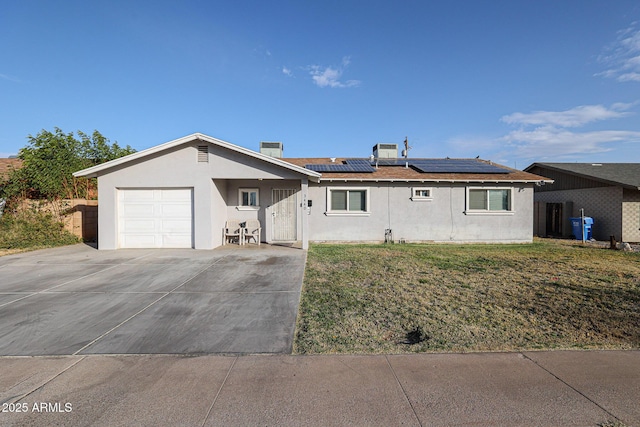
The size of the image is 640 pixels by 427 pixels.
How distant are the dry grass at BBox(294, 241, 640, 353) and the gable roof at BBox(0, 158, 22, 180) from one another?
14171mm

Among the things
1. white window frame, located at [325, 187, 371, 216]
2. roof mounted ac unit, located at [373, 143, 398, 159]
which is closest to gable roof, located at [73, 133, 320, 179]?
white window frame, located at [325, 187, 371, 216]

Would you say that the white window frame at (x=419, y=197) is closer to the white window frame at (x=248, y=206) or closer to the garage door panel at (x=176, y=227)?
the white window frame at (x=248, y=206)

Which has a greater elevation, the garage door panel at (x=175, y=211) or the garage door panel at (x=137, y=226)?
the garage door panel at (x=175, y=211)

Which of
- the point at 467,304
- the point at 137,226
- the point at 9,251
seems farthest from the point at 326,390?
the point at 9,251

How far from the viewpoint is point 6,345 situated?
11.8ft

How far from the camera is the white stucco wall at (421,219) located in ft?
40.9

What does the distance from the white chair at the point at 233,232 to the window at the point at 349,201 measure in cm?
389

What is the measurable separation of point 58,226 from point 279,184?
31.6 feet

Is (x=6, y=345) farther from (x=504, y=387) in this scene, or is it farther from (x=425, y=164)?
(x=425, y=164)

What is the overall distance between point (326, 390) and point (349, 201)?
10135 millimetres

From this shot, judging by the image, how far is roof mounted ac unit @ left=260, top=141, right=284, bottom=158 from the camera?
1723 cm

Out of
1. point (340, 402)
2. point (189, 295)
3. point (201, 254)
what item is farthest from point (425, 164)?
point (340, 402)

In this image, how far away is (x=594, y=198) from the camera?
47.0 feet

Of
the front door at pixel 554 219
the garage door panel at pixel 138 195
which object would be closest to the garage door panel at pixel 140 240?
the garage door panel at pixel 138 195
